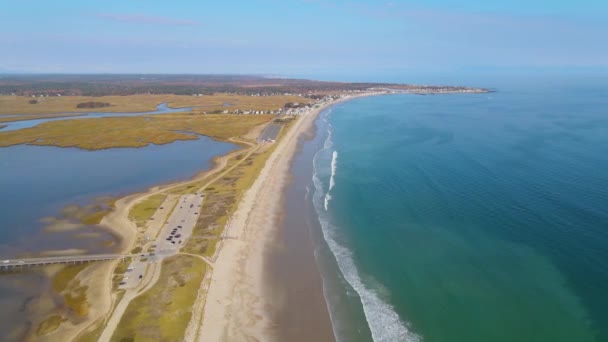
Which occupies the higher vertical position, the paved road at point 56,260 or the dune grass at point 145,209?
the dune grass at point 145,209

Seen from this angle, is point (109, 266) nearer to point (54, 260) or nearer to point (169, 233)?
point (54, 260)

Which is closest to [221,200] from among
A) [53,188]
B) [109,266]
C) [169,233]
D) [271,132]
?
[169,233]

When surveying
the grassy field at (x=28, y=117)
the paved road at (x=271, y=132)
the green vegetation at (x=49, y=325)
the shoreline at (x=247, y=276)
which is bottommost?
the green vegetation at (x=49, y=325)

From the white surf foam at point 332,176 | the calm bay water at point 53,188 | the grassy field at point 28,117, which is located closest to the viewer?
the calm bay water at point 53,188

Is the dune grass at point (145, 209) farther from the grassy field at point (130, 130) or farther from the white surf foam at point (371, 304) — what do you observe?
the grassy field at point (130, 130)

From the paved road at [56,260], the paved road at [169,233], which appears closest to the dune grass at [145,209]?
the paved road at [169,233]
